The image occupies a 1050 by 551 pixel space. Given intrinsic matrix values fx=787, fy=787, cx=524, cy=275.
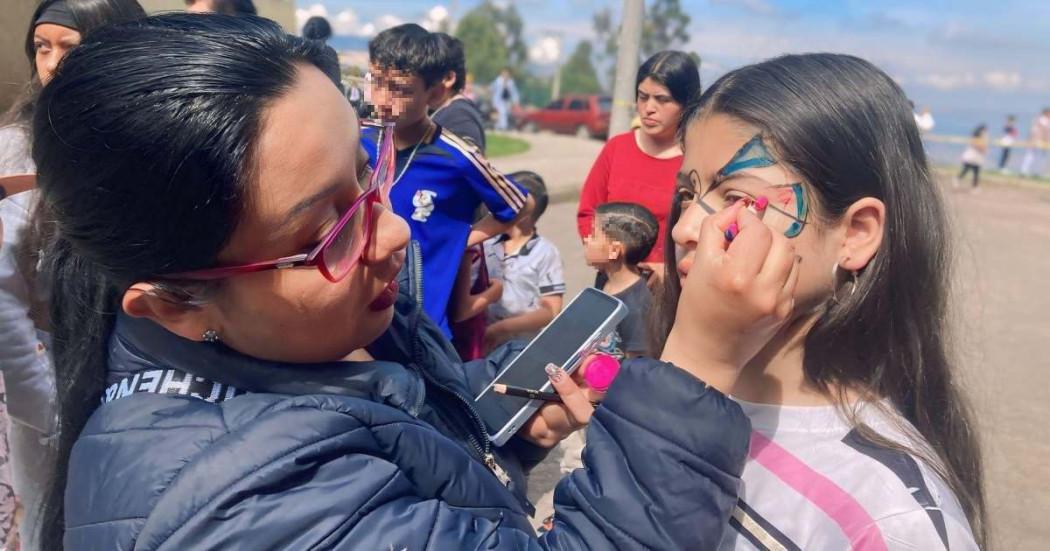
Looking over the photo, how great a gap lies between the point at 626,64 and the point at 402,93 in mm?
6168

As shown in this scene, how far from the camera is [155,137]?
3.37 ft

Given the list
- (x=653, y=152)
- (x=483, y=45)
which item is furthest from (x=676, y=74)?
(x=483, y=45)

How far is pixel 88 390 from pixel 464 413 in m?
0.64

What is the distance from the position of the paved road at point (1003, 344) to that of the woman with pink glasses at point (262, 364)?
96 cm

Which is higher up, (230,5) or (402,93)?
(230,5)

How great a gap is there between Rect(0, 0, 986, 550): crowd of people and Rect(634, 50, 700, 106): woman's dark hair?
2676mm

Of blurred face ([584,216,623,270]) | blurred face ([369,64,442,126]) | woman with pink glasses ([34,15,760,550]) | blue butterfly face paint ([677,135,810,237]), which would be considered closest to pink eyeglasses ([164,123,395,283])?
woman with pink glasses ([34,15,760,550])

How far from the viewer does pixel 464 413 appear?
1467 mm

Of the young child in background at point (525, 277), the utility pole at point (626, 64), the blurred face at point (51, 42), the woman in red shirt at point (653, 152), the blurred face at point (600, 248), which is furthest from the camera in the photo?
the utility pole at point (626, 64)

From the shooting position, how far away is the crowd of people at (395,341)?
1.03 meters

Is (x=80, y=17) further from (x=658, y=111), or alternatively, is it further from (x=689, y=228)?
(x=658, y=111)

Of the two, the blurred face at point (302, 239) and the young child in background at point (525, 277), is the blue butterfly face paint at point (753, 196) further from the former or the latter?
the young child in background at point (525, 277)

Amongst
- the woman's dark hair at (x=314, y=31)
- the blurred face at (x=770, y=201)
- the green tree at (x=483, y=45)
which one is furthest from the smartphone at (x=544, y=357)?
the green tree at (x=483, y=45)

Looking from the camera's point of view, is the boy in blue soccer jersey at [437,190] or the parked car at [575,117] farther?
the parked car at [575,117]
